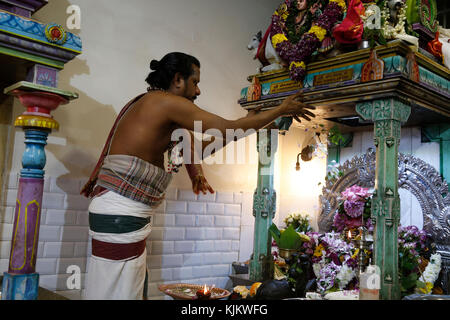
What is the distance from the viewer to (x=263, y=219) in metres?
4.01

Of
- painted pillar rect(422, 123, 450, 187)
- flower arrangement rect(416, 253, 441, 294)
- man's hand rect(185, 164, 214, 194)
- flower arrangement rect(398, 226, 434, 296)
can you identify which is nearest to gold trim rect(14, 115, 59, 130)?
man's hand rect(185, 164, 214, 194)

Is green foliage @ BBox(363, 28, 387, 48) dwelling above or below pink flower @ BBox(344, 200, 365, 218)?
above

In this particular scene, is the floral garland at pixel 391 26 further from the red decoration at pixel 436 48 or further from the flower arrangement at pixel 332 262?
the flower arrangement at pixel 332 262

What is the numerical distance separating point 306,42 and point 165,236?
2577mm

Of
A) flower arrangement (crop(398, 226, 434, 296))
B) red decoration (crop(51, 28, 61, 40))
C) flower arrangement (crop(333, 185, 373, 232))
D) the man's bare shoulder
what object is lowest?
flower arrangement (crop(398, 226, 434, 296))

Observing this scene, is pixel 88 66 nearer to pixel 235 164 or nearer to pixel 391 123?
pixel 235 164

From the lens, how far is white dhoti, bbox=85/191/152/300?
235 cm

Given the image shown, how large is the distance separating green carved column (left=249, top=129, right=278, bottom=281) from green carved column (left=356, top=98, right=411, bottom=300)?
1.12 metres

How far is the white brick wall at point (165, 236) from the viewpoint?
12.3 ft

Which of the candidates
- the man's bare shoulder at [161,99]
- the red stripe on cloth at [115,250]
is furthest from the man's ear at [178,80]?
the red stripe on cloth at [115,250]

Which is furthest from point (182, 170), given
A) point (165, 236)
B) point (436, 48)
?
point (436, 48)

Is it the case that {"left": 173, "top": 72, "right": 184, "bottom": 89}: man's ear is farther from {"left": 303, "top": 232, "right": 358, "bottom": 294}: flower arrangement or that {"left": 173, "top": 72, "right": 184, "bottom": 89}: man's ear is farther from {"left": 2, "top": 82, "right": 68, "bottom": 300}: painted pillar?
{"left": 303, "top": 232, "right": 358, "bottom": 294}: flower arrangement

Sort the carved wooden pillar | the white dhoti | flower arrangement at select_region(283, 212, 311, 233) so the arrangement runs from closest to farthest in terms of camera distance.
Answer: the white dhoti, the carved wooden pillar, flower arrangement at select_region(283, 212, 311, 233)

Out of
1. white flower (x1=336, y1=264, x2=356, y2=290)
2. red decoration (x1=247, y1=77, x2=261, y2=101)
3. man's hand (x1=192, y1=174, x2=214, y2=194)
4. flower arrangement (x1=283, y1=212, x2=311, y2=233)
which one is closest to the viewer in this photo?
man's hand (x1=192, y1=174, x2=214, y2=194)
